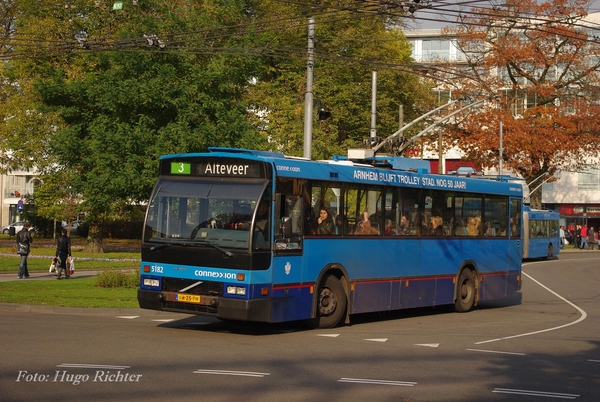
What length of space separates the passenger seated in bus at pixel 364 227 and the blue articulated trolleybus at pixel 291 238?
0.10ft

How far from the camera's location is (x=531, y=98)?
182 feet

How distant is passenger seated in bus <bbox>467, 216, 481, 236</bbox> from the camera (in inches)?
795

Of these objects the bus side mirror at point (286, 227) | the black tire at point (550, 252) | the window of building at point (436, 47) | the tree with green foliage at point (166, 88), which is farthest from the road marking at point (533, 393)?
the window of building at point (436, 47)

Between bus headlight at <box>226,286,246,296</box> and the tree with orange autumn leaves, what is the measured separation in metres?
40.1

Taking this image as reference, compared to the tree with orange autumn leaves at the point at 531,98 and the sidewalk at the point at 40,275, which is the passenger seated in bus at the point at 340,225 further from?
the tree with orange autumn leaves at the point at 531,98

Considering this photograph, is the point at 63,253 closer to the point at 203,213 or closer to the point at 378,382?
the point at 203,213

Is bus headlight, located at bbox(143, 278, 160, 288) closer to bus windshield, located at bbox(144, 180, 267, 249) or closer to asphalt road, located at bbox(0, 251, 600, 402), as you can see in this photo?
bus windshield, located at bbox(144, 180, 267, 249)

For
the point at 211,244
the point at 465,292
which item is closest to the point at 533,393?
the point at 211,244

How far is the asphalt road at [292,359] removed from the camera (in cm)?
925

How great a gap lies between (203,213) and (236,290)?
54.9 inches

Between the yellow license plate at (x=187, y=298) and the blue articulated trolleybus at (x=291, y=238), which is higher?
the blue articulated trolleybus at (x=291, y=238)

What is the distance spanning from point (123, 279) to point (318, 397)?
14384 millimetres

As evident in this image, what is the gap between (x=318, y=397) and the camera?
901cm

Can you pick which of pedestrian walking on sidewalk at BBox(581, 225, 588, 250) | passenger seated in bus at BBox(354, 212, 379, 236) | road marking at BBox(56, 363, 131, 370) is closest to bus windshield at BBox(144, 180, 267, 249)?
passenger seated in bus at BBox(354, 212, 379, 236)
